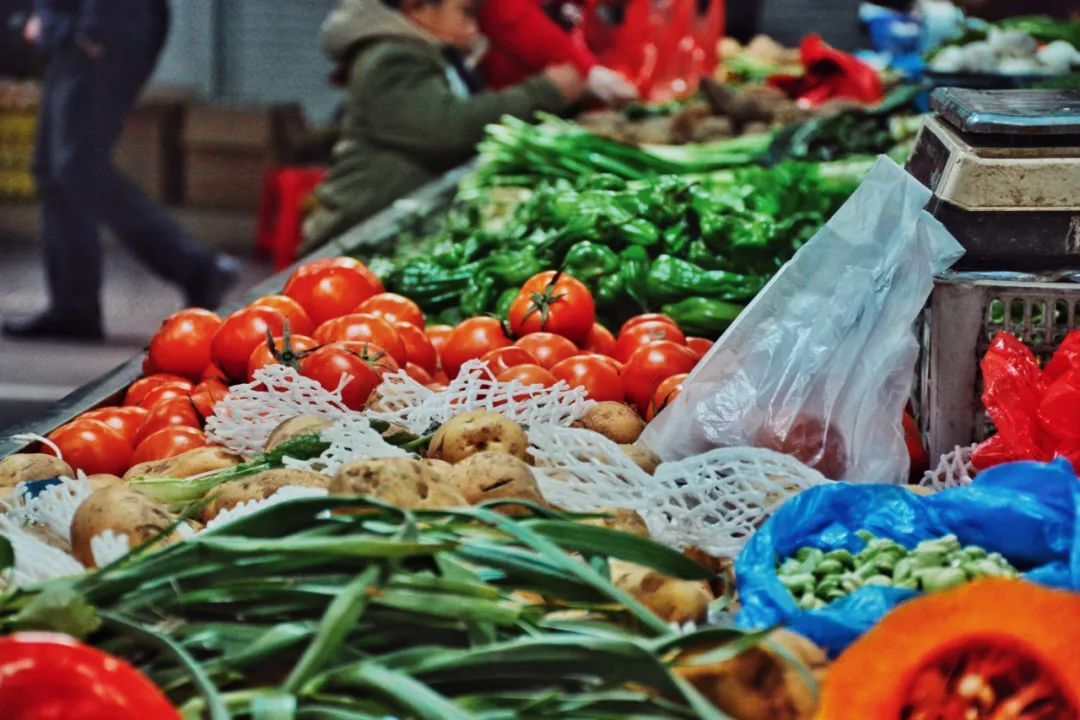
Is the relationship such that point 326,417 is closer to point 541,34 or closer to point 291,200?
point 541,34

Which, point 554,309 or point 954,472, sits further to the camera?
point 554,309

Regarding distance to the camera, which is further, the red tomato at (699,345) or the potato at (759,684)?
the red tomato at (699,345)

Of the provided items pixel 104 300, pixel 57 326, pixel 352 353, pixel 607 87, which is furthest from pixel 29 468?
pixel 104 300

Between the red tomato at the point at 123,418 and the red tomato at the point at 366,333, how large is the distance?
1.38ft

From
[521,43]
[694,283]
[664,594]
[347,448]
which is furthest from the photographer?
[521,43]

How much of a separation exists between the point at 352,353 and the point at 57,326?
5.97 m

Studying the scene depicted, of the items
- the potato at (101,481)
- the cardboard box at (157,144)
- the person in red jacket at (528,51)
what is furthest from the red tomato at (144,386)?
the cardboard box at (157,144)

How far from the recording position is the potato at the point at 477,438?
236cm

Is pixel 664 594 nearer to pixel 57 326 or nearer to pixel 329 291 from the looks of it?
pixel 329 291

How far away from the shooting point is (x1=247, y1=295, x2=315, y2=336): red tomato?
10.8 feet

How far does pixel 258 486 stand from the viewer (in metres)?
2.20

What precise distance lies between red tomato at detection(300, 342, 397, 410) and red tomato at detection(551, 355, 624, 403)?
382 mm

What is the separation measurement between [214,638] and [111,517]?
396mm

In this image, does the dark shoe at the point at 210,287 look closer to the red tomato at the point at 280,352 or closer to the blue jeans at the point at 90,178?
the blue jeans at the point at 90,178
